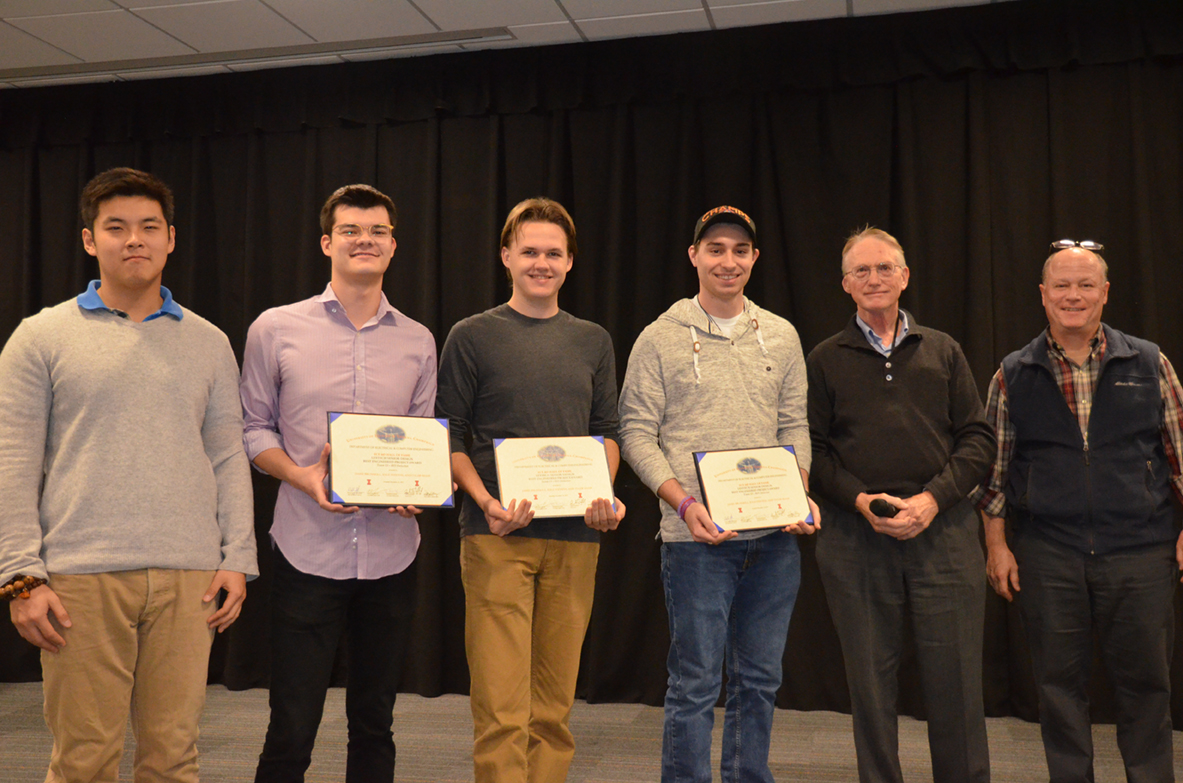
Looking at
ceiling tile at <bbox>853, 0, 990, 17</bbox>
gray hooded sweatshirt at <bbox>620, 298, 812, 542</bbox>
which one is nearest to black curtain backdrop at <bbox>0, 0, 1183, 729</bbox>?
ceiling tile at <bbox>853, 0, 990, 17</bbox>

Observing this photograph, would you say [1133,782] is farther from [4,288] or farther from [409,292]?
[4,288]

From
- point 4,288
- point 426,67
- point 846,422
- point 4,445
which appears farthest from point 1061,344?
point 4,288

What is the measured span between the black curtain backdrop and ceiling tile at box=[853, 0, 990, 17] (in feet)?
0.21

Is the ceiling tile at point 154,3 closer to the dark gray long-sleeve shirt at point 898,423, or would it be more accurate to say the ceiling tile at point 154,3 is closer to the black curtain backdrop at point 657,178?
the black curtain backdrop at point 657,178

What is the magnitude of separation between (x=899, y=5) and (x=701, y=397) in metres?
2.80

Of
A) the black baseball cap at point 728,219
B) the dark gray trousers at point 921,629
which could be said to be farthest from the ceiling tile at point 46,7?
the dark gray trousers at point 921,629

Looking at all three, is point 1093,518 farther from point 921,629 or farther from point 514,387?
point 514,387

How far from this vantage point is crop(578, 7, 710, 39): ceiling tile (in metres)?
4.48

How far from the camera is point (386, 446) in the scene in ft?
7.89

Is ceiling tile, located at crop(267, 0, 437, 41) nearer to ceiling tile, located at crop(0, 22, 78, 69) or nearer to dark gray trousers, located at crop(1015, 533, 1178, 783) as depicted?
ceiling tile, located at crop(0, 22, 78, 69)

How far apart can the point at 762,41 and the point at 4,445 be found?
3877 millimetres

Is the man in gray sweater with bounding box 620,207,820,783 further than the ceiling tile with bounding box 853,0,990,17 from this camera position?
No

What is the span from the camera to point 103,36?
4.72 m

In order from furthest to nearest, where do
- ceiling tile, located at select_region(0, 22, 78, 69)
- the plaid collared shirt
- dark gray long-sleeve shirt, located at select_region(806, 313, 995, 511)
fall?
1. ceiling tile, located at select_region(0, 22, 78, 69)
2. the plaid collared shirt
3. dark gray long-sleeve shirt, located at select_region(806, 313, 995, 511)
